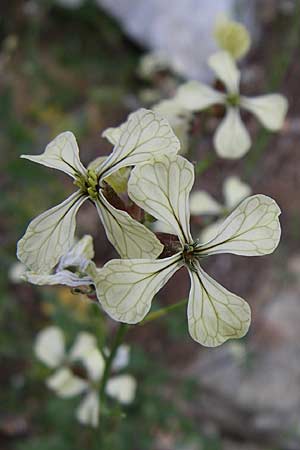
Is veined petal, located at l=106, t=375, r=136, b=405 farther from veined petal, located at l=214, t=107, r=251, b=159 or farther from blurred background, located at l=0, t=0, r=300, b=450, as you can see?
veined petal, located at l=214, t=107, r=251, b=159

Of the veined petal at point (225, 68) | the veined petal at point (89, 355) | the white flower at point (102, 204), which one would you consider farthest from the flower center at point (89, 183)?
the veined petal at point (89, 355)

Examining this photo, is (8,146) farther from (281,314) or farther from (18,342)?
(281,314)

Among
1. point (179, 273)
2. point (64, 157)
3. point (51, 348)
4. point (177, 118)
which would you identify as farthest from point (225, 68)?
point (179, 273)

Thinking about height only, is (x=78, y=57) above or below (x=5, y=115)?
above

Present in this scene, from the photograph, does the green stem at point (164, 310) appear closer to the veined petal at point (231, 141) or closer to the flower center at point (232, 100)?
the veined petal at point (231, 141)

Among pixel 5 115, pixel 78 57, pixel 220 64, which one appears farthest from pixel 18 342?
pixel 78 57
